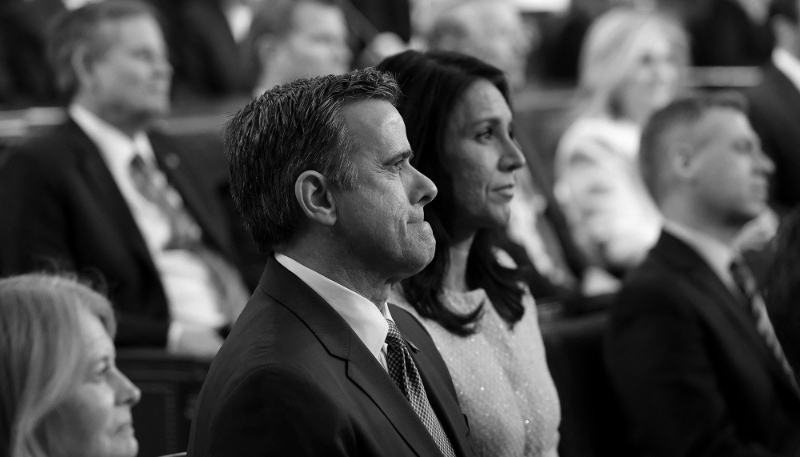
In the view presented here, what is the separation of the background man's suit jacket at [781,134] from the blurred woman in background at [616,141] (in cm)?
39

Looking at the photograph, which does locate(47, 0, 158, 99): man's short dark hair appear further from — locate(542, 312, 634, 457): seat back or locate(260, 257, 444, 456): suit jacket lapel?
locate(260, 257, 444, 456): suit jacket lapel

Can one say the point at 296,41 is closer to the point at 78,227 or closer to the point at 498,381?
the point at 78,227

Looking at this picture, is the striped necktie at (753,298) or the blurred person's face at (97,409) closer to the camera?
the blurred person's face at (97,409)

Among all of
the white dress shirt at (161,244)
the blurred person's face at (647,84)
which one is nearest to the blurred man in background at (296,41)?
the white dress shirt at (161,244)

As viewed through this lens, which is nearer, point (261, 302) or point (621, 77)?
point (261, 302)

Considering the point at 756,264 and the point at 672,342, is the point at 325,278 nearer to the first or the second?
the point at 672,342

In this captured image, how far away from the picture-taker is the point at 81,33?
304 cm

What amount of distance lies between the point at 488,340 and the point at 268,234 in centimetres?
58

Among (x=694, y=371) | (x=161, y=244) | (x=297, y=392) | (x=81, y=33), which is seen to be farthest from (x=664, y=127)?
(x=297, y=392)

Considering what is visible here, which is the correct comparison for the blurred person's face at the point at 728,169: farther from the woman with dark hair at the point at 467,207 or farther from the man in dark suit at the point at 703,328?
the woman with dark hair at the point at 467,207

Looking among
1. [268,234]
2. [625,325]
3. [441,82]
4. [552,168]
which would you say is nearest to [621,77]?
[552,168]

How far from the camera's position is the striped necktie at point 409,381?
56.5 inches

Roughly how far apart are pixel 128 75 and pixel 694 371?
1.70 m

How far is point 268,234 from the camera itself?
4.62 ft
